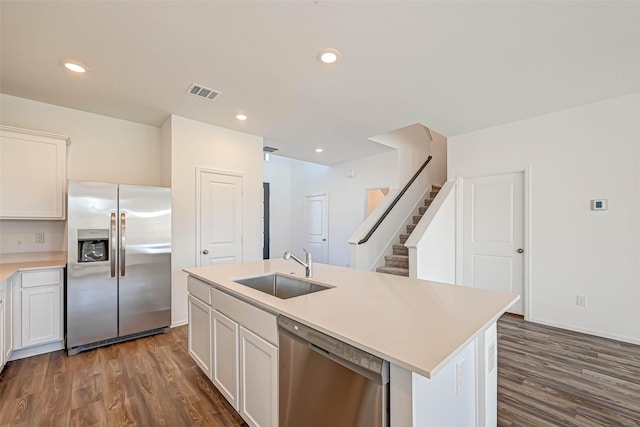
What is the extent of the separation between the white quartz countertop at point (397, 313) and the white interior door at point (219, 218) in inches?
72.1

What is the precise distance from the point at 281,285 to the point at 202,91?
211 cm

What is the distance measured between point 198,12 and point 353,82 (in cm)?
140

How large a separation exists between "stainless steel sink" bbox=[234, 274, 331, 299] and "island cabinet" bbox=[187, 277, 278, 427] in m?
0.31

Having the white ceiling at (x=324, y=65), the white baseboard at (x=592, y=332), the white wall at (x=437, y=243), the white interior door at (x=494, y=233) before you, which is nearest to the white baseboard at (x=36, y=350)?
the white ceiling at (x=324, y=65)

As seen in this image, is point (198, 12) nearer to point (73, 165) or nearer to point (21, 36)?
point (21, 36)

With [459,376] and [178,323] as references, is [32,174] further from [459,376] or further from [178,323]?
[459,376]

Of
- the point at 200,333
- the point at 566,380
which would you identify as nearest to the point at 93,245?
the point at 200,333

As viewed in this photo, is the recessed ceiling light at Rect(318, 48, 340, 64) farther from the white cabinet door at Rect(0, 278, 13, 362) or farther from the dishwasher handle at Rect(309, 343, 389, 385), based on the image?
the white cabinet door at Rect(0, 278, 13, 362)

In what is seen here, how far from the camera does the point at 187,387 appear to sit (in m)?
2.21

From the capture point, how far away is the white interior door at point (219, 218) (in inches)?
150

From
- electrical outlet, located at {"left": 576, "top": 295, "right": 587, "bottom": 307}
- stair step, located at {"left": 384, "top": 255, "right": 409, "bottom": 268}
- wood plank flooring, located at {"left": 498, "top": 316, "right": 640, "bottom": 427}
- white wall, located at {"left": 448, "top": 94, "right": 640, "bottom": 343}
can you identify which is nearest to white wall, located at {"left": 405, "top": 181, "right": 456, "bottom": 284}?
stair step, located at {"left": 384, "top": 255, "right": 409, "bottom": 268}

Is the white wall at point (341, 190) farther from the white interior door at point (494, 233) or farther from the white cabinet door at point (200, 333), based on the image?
the white cabinet door at point (200, 333)

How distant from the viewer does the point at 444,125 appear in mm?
3842

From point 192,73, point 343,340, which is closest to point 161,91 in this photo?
point 192,73
